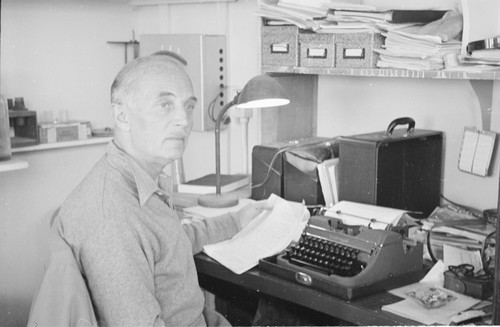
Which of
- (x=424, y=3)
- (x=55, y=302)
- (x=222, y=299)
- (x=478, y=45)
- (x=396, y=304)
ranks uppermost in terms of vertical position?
(x=424, y=3)

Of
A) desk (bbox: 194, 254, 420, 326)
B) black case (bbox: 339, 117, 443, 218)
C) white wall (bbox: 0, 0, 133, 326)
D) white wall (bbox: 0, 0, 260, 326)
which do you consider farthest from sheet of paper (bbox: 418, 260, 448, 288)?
white wall (bbox: 0, 0, 133, 326)

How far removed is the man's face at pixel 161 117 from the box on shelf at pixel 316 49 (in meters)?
0.83

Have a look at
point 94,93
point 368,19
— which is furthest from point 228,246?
point 94,93

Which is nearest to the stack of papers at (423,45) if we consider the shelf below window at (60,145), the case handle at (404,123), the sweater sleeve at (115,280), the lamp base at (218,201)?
the case handle at (404,123)

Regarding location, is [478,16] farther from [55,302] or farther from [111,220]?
[55,302]

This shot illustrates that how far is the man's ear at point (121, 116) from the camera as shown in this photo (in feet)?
5.24

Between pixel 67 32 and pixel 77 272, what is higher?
pixel 67 32

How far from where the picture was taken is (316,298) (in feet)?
5.53

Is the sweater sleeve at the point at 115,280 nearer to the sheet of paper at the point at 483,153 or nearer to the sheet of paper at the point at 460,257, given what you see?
the sheet of paper at the point at 460,257

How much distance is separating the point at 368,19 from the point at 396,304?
1.01 meters

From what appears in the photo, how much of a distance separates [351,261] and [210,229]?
19.1 inches

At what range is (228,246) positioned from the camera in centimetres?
199

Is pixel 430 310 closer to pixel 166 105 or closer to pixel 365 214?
pixel 365 214

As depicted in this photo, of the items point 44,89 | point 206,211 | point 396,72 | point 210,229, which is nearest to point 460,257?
point 396,72
